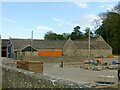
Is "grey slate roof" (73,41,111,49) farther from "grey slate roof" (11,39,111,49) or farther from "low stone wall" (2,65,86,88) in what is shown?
"low stone wall" (2,65,86,88)

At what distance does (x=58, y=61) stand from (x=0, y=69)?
4276cm

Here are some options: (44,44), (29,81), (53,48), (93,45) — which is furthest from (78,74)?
(93,45)

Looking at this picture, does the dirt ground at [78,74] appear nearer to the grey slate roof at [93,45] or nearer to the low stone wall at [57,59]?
the low stone wall at [57,59]

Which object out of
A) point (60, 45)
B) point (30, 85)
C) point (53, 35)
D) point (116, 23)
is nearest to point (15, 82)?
point (30, 85)

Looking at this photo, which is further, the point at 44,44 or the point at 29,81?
the point at 44,44

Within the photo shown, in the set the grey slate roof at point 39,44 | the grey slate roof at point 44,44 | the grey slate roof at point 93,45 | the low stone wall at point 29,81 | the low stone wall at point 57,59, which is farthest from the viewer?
the grey slate roof at point 93,45

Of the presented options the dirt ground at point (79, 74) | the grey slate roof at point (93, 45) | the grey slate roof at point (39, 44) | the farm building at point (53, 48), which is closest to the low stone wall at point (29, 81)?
the dirt ground at point (79, 74)

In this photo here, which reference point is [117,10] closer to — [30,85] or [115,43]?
[115,43]

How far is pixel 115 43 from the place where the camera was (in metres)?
76.4

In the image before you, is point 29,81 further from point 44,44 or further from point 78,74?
point 44,44

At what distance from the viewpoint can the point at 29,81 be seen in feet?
23.4

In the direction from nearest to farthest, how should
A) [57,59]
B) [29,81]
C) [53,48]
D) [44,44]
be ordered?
[29,81], [57,59], [53,48], [44,44]

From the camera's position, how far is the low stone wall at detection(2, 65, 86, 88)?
5324 mm

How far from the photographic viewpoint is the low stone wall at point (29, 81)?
5324 mm
